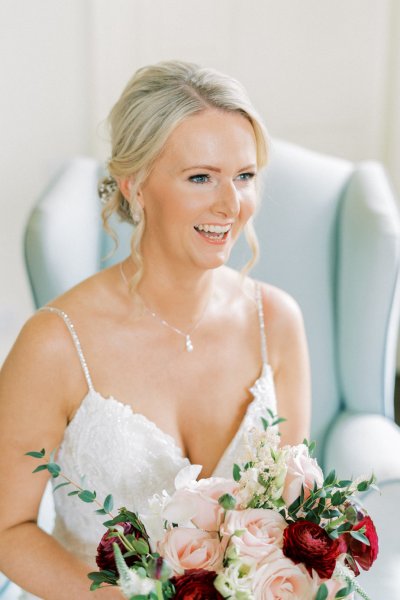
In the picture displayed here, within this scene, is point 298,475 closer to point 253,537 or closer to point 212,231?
point 253,537

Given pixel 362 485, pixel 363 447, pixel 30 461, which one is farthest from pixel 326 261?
pixel 362 485

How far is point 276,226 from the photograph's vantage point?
2227 mm

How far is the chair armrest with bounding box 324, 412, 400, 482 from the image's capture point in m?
1.79

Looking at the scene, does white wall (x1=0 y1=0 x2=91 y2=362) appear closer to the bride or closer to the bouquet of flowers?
the bride

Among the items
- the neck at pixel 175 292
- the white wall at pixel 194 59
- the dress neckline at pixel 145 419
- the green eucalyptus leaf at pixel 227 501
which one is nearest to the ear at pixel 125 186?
the neck at pixel 175 292

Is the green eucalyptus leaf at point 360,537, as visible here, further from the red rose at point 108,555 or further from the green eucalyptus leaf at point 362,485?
the red rose at point 108,555

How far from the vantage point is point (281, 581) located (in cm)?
99

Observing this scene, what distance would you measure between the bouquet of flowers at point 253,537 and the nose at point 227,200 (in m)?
0.54

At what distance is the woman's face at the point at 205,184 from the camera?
1.56 metres

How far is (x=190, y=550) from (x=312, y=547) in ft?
0.46

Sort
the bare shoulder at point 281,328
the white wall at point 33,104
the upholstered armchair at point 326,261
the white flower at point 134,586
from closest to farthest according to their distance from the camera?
the white flower at point 134,586, the bare shoulder at point 281,328, the upholstered armchair at point 326,261, the white wall at point 33,104

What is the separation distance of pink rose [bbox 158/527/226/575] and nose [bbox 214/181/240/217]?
0.68 m

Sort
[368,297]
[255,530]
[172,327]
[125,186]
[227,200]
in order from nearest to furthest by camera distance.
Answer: [255,530]
[227,200]
[125,186]
[172,327]
[368,297]

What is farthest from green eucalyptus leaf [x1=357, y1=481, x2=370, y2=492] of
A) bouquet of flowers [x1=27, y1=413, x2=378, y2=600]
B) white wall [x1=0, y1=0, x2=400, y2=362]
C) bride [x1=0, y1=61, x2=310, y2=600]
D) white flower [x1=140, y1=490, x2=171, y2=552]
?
white wall [x1=0, y1=0, x2=400, y2=362]
